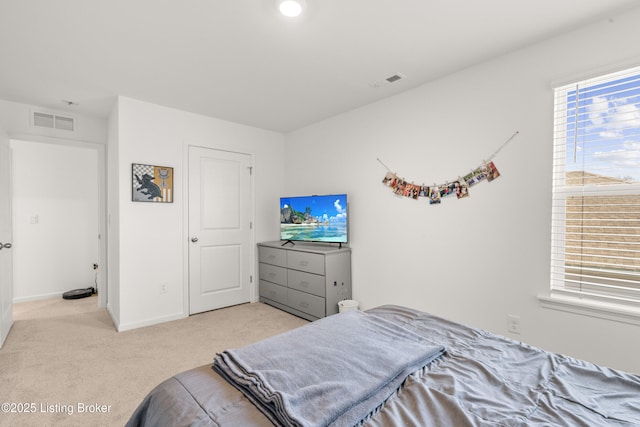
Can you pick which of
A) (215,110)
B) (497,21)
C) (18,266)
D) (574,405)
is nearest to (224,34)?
(215,110)

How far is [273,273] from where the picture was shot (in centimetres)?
393

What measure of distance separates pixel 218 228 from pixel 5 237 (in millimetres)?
2019

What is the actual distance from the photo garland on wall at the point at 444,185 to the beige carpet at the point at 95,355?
1847 millimetres

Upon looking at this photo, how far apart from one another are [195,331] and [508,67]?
3.74 metres

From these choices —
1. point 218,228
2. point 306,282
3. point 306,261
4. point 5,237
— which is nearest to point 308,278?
point 306,282

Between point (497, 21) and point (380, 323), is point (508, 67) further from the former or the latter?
point (380, 323)

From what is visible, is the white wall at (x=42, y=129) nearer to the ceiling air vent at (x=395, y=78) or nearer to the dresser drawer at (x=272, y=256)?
the dresser drawer at (x=272, y=256)

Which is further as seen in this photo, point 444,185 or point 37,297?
point 37,297

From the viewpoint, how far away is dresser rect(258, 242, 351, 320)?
3.28 m

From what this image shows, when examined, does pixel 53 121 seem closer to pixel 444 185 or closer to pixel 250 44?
pixel 250 44

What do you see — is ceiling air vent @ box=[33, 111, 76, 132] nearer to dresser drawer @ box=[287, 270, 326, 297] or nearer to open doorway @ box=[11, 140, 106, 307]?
open doorway @ box=[11, 140, 106, 307]

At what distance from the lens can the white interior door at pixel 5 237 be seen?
2848mm

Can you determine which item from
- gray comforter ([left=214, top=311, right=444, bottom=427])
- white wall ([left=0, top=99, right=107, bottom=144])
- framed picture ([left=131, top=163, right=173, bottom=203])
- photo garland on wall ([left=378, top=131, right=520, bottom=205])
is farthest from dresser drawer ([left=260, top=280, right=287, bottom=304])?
white wall ([left=0, top=99, right=107, bottom=144])

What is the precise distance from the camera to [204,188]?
3.79 m
